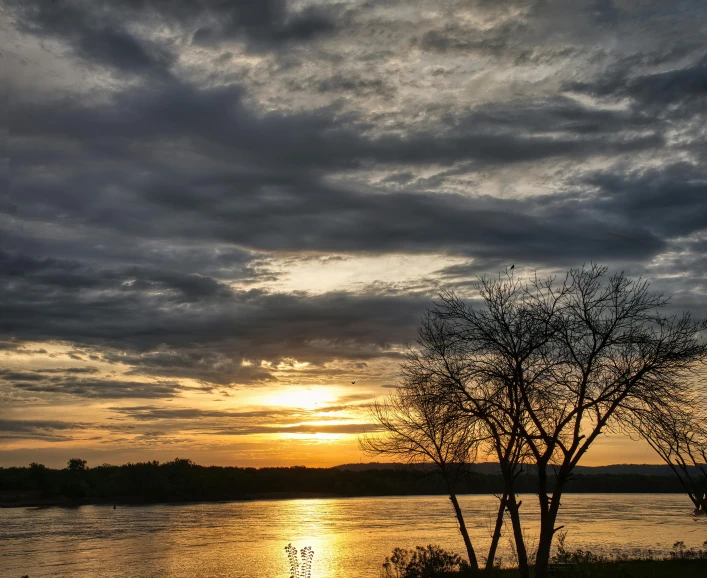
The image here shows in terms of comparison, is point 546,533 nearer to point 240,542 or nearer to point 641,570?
point 641,570

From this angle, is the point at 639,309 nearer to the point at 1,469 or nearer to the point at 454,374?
the point at 454,374

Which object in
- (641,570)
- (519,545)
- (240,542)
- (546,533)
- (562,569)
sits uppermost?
(546,533)

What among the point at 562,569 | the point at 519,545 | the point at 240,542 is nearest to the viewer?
the point at 519,545

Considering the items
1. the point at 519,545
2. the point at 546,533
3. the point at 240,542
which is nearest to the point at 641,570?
the point at 519,545

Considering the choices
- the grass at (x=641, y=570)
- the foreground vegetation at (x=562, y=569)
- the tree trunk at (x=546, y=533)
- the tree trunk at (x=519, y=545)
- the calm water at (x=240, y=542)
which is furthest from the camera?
the calm water at (x=240, y=542)

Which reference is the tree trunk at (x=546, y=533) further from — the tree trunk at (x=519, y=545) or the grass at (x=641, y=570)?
the grass at (x=641, y=570)

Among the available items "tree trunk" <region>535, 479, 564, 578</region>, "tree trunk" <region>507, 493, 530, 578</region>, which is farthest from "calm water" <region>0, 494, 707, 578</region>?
"tree trunk" <region>535, 479, 564, 578</region>

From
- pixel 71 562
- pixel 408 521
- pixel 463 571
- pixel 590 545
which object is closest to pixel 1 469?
pixel 408 521

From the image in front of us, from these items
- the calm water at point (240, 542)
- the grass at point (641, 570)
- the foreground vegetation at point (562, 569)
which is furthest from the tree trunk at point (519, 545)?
the calm water at point (240, 542)

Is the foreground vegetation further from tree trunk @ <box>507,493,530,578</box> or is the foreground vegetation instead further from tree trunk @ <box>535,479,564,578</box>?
tree trunk @ <box>535,479,564,578</box>

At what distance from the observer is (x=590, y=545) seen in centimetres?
6250

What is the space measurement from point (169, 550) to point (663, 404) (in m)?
59.0

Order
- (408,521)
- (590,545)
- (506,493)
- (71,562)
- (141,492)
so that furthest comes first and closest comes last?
(141,492) < (408,521) < (590,545) < (71,562) < (506,493)

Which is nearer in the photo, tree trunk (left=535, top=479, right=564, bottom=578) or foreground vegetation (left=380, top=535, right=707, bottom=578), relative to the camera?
tree trunk (left=535, top=479, right=564, bottom=578)
